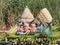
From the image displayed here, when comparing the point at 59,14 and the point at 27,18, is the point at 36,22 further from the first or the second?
the point at 59,14

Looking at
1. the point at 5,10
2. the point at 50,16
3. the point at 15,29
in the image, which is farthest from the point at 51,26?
the point at 5,10

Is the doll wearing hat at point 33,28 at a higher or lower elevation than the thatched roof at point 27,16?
lower

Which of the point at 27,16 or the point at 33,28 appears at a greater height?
the point at 27,16

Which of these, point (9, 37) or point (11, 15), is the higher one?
point (11, 15)

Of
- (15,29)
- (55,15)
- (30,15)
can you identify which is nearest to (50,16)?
(55,15)

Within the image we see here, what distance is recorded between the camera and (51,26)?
4.41 meters

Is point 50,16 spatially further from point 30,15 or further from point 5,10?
point 5,10

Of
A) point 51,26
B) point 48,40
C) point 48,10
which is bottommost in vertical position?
point 48,40

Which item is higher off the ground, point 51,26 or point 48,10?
point 48,10

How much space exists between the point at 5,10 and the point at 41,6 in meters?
0.80

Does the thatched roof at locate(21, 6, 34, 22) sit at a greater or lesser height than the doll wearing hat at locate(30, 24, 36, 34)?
greater

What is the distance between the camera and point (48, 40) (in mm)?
4387

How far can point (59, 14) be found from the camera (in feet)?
14.6

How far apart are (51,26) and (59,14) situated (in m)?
0.32
